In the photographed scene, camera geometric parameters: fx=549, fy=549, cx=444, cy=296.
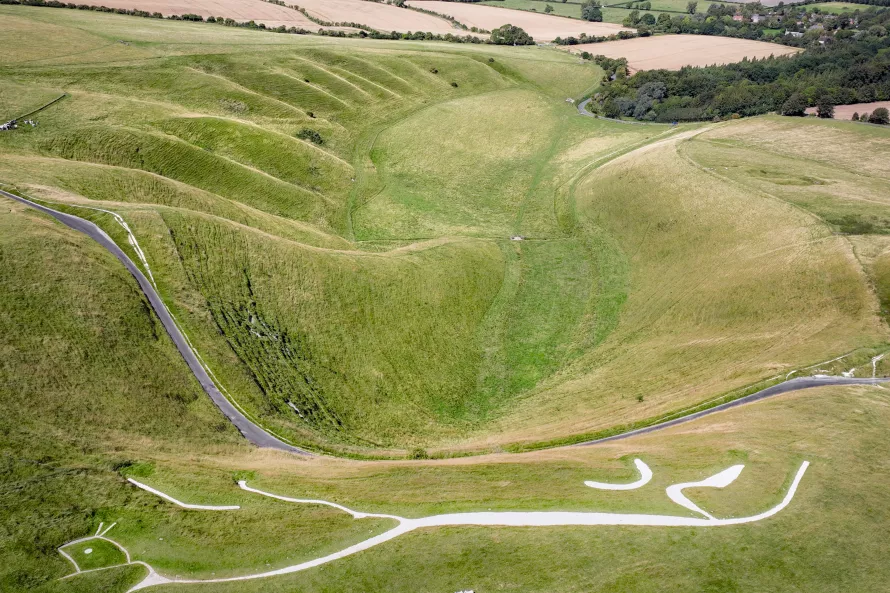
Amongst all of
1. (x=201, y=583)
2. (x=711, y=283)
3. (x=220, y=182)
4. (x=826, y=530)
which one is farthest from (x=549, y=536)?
(x=220, y=182)

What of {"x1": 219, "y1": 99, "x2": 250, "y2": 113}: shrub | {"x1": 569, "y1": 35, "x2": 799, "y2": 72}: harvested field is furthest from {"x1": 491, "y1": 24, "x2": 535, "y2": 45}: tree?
{"x1": 219, "y1": 99, "x2": 250, "y2": 113}: shrub

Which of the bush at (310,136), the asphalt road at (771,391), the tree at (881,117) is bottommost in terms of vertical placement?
the asphalt road at (771,391)

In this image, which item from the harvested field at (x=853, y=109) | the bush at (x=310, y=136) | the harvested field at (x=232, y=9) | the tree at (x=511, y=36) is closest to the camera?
the bush at (x=310, y=136)

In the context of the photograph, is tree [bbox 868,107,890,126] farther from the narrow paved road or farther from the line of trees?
the narrow paved road

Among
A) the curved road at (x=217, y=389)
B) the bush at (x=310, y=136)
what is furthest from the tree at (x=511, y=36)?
the curved road at (x=217, y=389)

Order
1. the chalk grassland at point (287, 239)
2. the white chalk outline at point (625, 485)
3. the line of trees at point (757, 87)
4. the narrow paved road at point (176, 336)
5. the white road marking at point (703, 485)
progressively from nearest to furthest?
the white road marking at point (703, 485), the white chalk outline at point (625, 485), the narrow paved road at point (176, 336), the chalk grassland at point (287, 239), the line of trees at point (757, 87)

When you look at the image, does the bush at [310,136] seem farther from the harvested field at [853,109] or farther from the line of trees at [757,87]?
the harvested field at [853,109]

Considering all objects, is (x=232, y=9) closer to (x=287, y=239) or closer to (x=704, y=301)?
(x=287, y=239)

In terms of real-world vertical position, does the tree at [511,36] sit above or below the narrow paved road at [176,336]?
above
